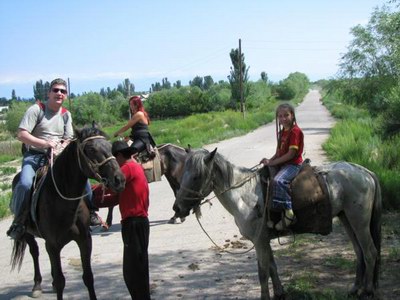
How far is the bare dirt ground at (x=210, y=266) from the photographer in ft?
17.3

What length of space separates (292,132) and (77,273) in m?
3.97

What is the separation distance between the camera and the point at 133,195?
4035 mm

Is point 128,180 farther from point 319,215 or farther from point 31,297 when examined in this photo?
point 31,297

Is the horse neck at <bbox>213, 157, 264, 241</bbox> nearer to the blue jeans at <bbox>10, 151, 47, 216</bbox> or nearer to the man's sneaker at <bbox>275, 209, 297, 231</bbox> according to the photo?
the man's sneaker at <bbox>275, 209, 297, 231</bbox>

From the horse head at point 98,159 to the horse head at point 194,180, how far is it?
753mm

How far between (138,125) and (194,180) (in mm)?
4507

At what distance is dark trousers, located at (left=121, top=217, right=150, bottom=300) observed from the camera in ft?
13.1

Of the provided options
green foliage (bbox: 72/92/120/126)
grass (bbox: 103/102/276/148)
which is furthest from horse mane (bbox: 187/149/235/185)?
green foliage (bbox: 72/92/120/126)

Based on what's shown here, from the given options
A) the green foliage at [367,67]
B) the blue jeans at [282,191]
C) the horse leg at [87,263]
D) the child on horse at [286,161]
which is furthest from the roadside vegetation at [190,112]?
the blue jeans at [282,191]

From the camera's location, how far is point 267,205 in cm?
464

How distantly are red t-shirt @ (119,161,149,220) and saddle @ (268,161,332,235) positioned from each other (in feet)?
4.77

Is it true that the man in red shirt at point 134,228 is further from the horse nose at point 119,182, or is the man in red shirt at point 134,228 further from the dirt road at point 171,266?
the dirt road at point 171,266

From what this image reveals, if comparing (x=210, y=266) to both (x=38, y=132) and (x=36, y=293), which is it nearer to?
(x=36, y=293)

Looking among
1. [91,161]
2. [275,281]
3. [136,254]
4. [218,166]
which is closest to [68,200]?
[91,161]
